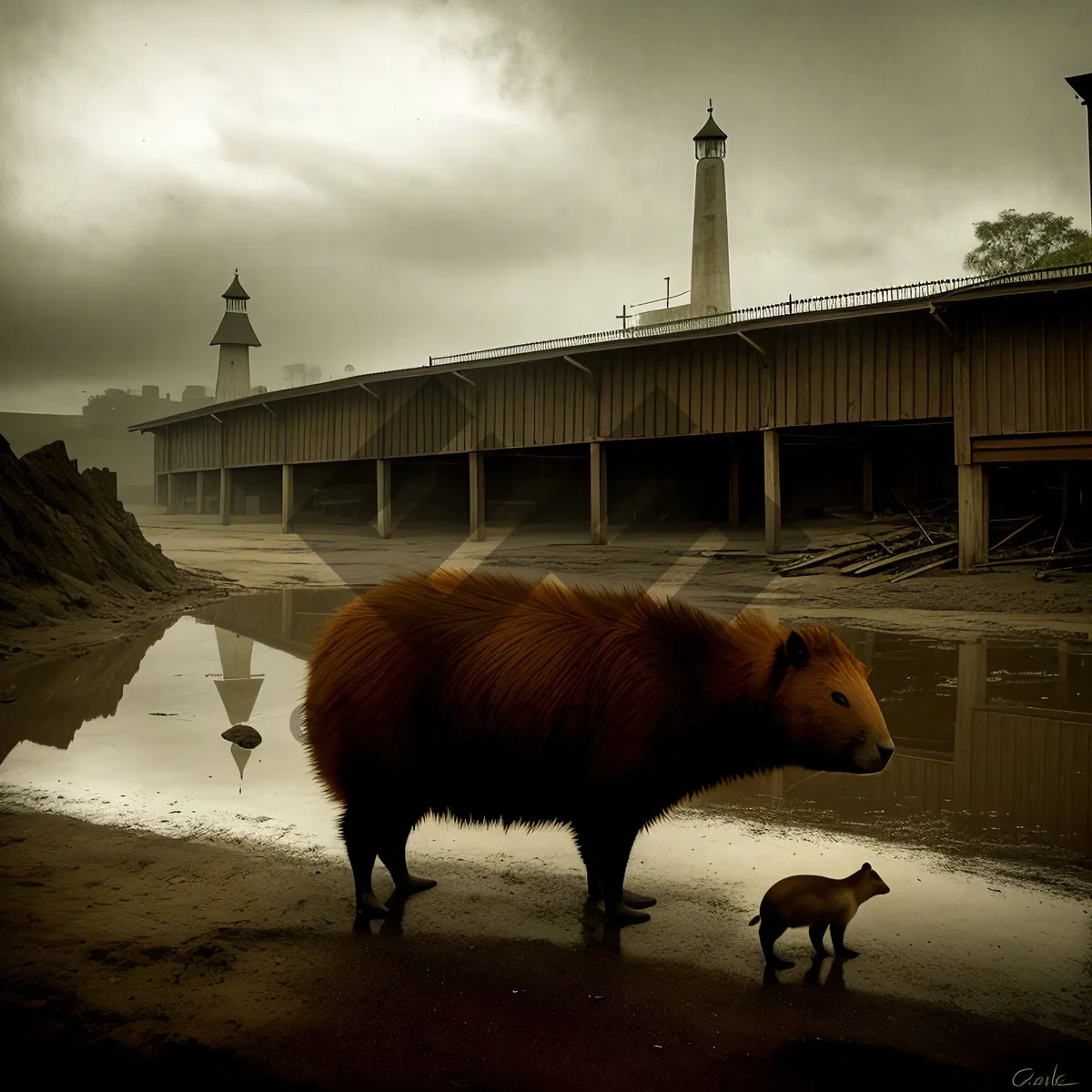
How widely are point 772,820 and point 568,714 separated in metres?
1.95

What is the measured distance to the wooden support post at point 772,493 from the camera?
1830 cm

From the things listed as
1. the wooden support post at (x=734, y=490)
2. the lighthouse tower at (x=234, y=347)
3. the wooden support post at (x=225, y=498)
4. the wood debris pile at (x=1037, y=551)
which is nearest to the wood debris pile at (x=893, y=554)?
the wood debris pile at (x=1037, y=551)

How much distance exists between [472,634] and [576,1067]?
1519 mm

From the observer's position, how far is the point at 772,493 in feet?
60.2

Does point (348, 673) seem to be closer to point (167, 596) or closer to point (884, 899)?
point (884, 899)

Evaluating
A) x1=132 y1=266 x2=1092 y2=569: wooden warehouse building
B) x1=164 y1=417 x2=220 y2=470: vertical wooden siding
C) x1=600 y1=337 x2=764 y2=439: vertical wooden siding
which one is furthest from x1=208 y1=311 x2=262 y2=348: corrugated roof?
x1=600 y1=337 x2=764 y2=439: vertical wooden siding

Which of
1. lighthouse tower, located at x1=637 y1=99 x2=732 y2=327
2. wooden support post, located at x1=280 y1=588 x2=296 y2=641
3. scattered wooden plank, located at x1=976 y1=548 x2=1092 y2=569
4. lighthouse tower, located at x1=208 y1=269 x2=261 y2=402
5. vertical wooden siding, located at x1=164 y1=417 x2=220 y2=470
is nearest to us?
wooden support post, located at x1=280 y1=588 x2=296 y2=641

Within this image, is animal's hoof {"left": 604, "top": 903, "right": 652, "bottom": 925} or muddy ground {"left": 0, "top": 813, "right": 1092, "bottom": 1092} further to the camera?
animal's hoof {"left": 604, "top": 903, "right": 652, "bottom": 925}

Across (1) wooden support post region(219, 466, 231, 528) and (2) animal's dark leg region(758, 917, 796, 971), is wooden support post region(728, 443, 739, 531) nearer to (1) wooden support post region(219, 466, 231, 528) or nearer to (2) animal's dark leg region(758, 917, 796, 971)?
(1) wooden support post region(219, 466, 231, 528)

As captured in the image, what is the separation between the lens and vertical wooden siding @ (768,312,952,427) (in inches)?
641

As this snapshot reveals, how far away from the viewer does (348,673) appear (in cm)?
344

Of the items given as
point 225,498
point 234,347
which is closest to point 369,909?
point 225,498

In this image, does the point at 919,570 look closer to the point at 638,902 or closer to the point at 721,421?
the point at 721,421

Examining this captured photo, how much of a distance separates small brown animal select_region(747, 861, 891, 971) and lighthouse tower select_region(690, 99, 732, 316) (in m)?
38.1
